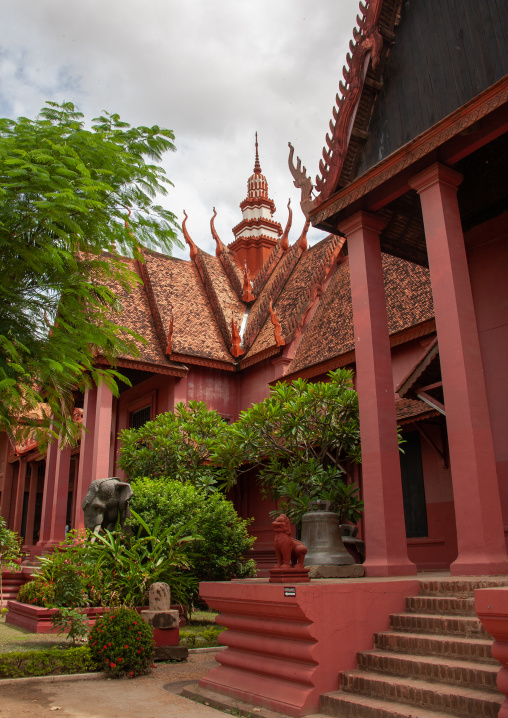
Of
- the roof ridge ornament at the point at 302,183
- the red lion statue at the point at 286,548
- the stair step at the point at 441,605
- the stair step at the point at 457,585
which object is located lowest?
the stair step at the point at 441,605

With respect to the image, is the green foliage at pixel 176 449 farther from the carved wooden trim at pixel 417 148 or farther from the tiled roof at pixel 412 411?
the carved wooden trim at pixel 417 148

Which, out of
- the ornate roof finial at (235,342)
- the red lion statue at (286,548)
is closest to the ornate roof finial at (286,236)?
the ornate roof finial at (235,342)

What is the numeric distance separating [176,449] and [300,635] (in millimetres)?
7585

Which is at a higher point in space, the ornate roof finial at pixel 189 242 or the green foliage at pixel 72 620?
the ornate roof finial at pixel 189 242

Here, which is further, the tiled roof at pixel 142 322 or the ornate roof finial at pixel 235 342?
the ornate roof finial at pixel 235 342

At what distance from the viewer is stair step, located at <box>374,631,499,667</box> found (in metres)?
3.66

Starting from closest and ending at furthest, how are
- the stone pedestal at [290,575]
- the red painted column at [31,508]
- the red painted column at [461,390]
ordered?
the stone pedestal at [290,575] → the red painted column at [461,390] → the red painted column at [31,508]

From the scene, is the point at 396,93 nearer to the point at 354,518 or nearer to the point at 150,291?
the point at 354,518

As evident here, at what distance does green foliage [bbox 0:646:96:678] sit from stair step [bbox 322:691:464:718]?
9.85 ft

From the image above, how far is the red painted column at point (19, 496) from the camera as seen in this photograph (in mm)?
24087

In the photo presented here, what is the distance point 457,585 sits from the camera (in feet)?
14.6

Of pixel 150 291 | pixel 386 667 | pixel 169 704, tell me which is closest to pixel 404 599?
pixel 386 667

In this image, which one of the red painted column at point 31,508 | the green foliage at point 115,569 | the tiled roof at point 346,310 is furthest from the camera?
the red painted column at point 31,508

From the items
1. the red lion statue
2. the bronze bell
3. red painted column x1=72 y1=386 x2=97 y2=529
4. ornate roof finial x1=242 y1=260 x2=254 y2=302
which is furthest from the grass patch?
ornate roof finial x1=242 y1=260 x2=254 y2=302
